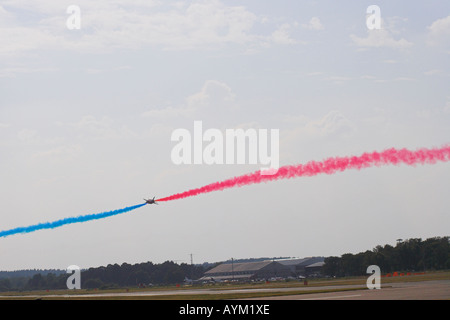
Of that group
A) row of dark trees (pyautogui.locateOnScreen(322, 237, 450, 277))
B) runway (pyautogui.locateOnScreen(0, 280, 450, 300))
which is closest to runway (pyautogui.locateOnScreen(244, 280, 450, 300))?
runway (pyautogui.locateOnScreen(0, 280, 450, 300))

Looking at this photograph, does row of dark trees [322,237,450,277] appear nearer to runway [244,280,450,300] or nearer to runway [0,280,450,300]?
runway [0,280,450,300]

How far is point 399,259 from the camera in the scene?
177750 millimetres

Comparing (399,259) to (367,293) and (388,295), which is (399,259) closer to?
(367,293)

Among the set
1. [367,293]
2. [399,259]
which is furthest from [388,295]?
[399,259]

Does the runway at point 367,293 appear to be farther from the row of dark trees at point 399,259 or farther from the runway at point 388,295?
the row of dark trees at point 399,259

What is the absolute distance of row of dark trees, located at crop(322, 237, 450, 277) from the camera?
166m

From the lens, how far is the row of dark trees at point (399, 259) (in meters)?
166

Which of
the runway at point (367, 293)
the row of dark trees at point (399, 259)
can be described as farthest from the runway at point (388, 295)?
the row of dark trees at point (399, 259)
